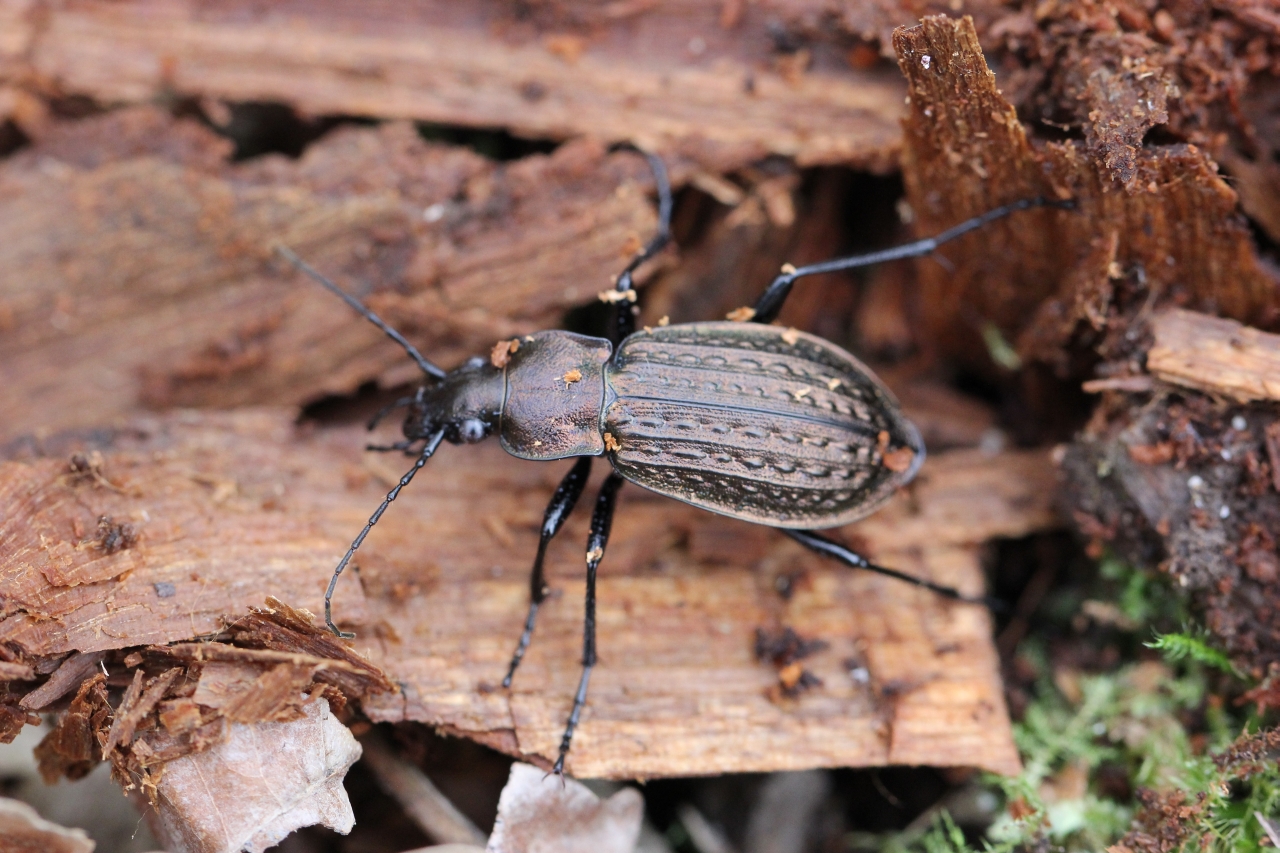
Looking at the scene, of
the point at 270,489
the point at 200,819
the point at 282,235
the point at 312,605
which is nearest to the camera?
the point at 200,819

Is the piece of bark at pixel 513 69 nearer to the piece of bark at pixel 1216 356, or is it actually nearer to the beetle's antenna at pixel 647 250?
the beetle's antenna at pixel 647 250

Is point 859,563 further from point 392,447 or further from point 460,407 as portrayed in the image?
point 392,447

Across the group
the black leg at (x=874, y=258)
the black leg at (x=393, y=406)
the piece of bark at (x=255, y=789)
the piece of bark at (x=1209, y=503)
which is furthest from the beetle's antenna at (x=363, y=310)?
the piece of bark at (x=1209, y=503)

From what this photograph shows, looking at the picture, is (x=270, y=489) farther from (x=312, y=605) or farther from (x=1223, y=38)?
(x=1223, y=38)

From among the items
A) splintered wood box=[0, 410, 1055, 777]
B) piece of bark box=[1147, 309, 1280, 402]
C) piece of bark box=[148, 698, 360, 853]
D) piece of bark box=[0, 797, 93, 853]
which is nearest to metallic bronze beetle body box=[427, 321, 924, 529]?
splintered wood box=[0, 410, 1055, 777]

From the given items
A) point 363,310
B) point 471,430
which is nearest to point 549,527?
point 471,430

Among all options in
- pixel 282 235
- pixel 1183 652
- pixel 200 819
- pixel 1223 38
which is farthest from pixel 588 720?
pixel 1223 38
